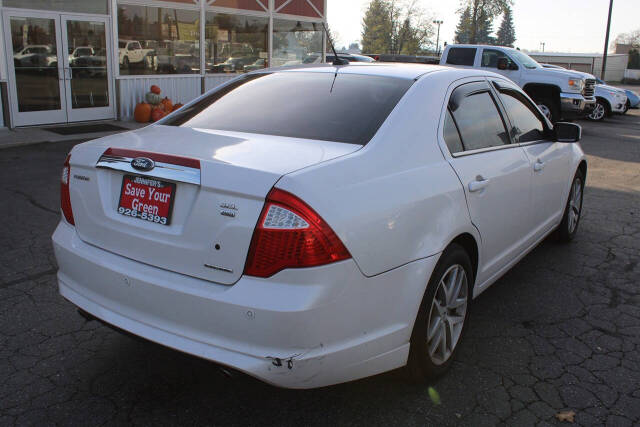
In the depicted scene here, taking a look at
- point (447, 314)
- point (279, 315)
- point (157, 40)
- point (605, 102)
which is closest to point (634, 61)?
point (605, 102)

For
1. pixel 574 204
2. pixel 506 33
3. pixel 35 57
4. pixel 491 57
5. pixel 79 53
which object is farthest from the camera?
pixel 506 33

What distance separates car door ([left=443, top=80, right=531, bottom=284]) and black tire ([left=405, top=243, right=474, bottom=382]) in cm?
27

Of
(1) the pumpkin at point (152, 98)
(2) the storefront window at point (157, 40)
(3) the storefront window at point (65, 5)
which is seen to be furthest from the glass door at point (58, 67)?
(1) the pumpkin at point (152, 98)

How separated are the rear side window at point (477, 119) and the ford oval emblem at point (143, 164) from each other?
1.73 m

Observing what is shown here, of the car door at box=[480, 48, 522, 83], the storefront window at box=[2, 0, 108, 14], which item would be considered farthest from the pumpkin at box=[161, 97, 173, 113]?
the car door at box=[480, 48, 522, 83]

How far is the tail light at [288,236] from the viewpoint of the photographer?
2.33 m

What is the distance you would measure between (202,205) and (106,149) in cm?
71

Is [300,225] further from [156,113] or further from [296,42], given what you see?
[296,42]

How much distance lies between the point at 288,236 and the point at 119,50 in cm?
1248

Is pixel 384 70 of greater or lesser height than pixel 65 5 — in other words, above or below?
below

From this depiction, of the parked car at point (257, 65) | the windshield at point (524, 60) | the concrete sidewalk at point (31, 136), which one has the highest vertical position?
the windshield at point (524, 60)

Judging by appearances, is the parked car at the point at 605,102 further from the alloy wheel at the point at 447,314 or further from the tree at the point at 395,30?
the tree at the point at 395,30

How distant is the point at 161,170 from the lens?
8.48 ft

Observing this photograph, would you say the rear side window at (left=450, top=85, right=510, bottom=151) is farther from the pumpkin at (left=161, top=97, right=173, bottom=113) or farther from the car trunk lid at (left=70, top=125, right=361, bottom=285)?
the pumpkin at (left=161, top=97, right=173, bottom=113)
